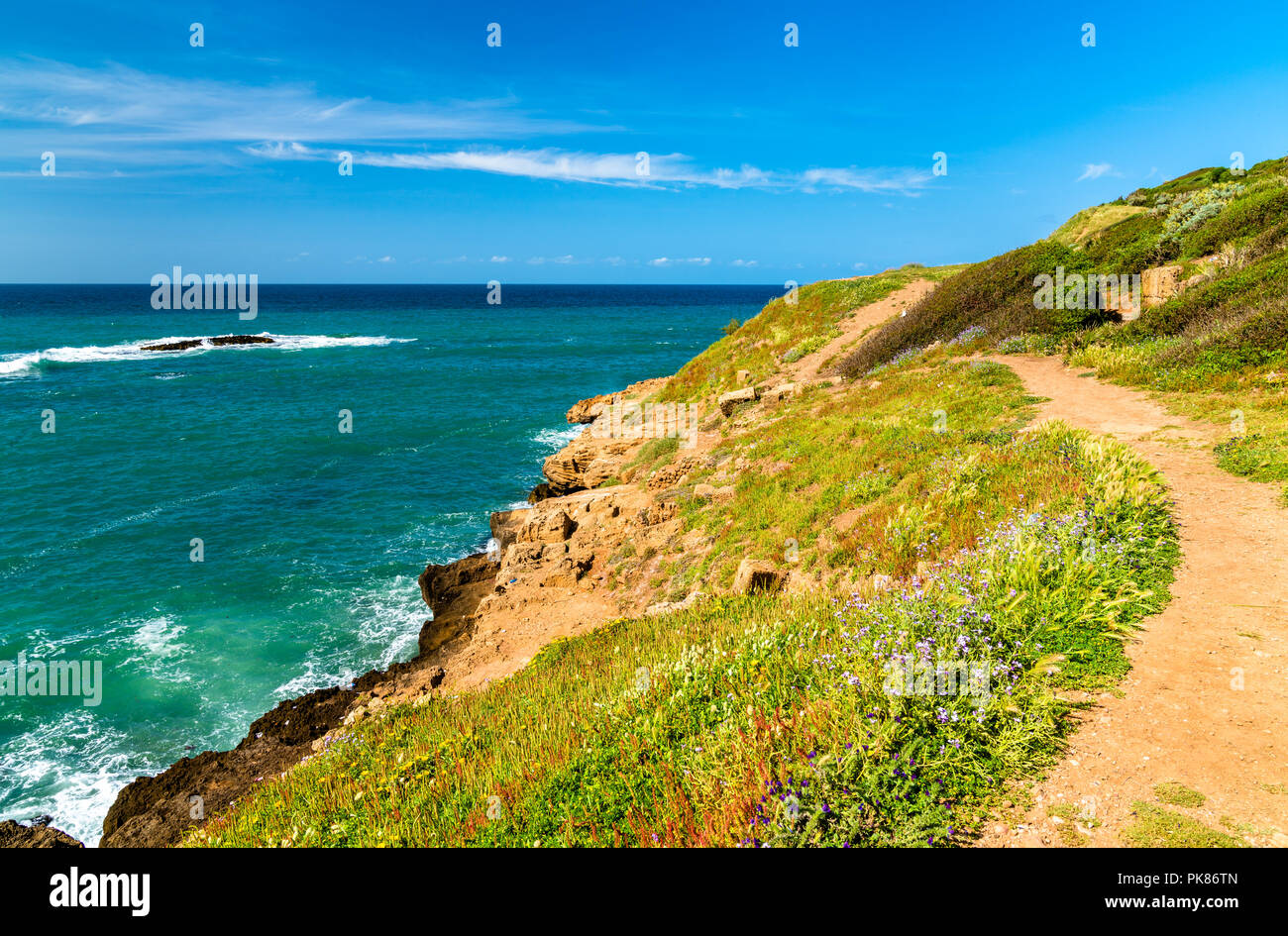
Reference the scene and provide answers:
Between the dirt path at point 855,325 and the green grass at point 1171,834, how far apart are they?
26170 mm

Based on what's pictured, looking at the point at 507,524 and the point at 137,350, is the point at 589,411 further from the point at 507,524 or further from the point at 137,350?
the point at 137,350

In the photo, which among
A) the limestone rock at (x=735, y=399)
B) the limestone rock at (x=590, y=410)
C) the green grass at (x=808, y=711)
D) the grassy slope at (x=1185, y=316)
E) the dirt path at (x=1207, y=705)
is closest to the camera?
the dirt path at (x=1207, y=705)

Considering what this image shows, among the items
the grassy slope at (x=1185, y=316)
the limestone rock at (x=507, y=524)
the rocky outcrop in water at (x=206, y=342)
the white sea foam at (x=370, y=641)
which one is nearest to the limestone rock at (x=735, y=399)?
the grassy slope at (x=1185, y=316)

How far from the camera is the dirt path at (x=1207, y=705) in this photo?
457cm

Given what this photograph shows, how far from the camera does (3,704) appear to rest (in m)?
15.2

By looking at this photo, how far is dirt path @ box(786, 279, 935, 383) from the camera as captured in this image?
31837mm

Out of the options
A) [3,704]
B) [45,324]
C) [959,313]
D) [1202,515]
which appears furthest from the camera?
[45,324]

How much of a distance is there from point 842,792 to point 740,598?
21.3ft
